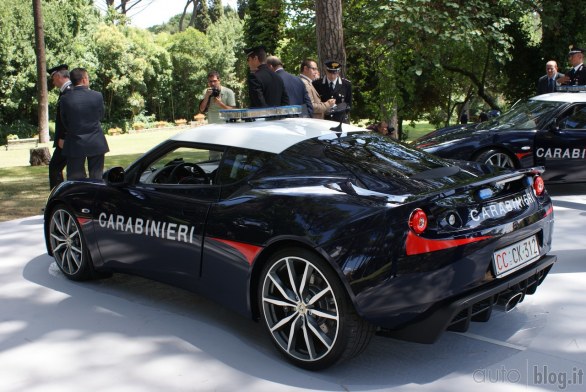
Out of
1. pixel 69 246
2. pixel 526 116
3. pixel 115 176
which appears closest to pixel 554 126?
pixel 526 116

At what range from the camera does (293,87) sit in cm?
830

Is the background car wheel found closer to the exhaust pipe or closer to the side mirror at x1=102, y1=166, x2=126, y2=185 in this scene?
the side mirror at x1=102, y1=166, x2=126, y2=185

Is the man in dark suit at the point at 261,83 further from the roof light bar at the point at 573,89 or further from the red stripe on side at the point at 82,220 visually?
the roof light bar at the point at 573,89

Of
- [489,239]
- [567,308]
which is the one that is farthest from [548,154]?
[489,239]

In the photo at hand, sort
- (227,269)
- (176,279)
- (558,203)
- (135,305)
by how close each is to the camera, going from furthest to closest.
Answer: (558,203) → (135,305) → (176,279) → (227,269)

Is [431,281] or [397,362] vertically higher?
[431,281]

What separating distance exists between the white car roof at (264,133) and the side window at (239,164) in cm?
4

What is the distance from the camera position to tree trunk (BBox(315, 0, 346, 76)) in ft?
32.9

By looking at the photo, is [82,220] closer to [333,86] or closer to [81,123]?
[81,123]

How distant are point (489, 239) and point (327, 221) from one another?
0.87 meters

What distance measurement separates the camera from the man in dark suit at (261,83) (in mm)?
7691

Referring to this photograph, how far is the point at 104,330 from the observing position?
460 centimetres

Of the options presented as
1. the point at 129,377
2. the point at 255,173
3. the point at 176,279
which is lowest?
the point at 129,377

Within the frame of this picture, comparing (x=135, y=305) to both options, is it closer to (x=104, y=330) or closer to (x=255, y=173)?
(x=104, y=330)
